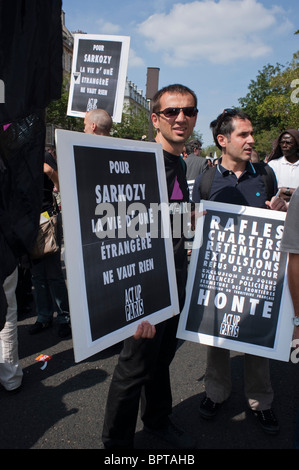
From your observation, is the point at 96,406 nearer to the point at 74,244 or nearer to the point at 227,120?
the point at 74,244

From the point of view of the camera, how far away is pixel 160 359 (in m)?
2.40

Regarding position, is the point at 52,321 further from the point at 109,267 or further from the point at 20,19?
the point at 20,19

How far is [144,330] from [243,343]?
2.85 feet

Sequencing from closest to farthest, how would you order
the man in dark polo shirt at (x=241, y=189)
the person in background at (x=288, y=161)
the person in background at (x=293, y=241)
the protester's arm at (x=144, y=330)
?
the protester's arm at (x=144, y=330), the person in background at (x=293, y=241), the man in dark polo shirt at (x=241, y=189), the person in background at (x=288, y=161)

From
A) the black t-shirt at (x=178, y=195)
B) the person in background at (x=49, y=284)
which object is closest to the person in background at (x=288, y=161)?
the person in background at (x=49, y=284)

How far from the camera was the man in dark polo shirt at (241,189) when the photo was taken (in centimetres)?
257

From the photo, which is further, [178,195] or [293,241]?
[178,195]

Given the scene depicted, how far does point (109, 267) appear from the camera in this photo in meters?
1.56

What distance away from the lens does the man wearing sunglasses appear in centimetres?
198

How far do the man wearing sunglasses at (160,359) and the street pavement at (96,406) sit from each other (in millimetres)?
152

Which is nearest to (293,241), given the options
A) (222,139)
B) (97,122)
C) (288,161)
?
(222,139)

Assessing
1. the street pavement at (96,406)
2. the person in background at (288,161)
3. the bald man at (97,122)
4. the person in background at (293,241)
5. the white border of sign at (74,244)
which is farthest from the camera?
the person in background at (288,161)

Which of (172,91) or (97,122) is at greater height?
(172,91)

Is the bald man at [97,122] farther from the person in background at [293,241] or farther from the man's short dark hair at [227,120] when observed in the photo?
the person in background at [293,241]
